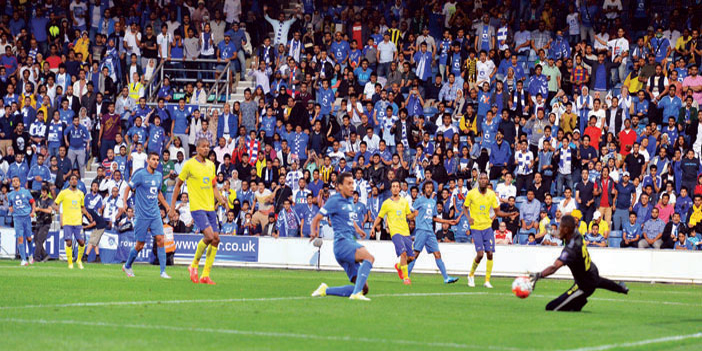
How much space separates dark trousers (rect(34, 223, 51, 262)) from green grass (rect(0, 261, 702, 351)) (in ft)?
36.2

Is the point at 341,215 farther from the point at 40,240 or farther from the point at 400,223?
the point at 40,240

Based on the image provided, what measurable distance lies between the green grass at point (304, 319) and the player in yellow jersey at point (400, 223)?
295 cm

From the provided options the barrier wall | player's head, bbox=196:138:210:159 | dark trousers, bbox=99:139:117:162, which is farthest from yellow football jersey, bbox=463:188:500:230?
dark trousers, bbox=99:139:117:162

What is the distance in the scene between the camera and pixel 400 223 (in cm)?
2338

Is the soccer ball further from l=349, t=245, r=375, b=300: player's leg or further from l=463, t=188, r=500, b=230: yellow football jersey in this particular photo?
l=463, t=188, r=500, b=230: yellow football jersey

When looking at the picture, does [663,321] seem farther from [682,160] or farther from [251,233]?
[251,233]

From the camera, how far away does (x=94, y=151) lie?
36656 millimetres

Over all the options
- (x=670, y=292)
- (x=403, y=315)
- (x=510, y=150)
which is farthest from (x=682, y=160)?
(x=403, y=315)

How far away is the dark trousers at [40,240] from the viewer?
30750 millimetres

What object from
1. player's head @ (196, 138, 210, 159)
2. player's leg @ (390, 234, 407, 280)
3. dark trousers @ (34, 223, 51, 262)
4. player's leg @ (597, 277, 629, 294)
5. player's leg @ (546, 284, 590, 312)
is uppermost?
player's head @ (196, 138, 210, 159)

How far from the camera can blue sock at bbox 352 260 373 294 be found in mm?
15469

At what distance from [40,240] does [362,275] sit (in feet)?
59.6

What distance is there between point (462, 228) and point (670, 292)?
30.8 feet

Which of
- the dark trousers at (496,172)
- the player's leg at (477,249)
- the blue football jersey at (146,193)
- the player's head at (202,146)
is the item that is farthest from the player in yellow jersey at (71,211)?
the dark trousers at (496,172)
